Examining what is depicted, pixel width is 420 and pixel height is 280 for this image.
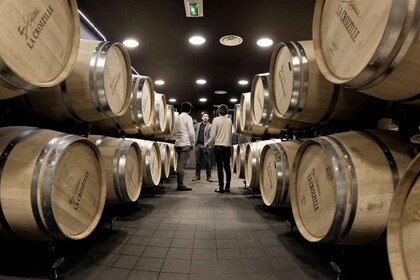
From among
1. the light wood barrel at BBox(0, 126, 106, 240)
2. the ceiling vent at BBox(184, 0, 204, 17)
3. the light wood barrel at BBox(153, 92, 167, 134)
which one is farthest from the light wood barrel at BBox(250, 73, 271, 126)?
the light wood barrel at BBox(0, 126, 106, 240)

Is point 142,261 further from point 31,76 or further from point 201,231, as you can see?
point 31,76

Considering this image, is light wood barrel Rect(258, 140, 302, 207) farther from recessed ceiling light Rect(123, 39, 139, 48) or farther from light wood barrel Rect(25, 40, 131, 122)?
recessed ceiling light Rect(123, 39, 139, 48)

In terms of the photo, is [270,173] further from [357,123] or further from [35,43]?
[35,43]

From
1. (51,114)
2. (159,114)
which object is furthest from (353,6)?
(159,114)

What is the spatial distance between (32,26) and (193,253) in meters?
2.03

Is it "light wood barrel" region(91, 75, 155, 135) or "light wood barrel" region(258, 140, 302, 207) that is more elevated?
"light wood barrel" region(91, 75, 155, 135)

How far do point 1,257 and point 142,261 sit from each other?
1.06m

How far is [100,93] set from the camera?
2084 mm

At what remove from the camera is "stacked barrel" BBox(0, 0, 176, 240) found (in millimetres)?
1272

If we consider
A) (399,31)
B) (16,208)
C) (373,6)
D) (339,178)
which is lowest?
(16,208)

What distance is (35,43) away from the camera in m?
Result: 1.37

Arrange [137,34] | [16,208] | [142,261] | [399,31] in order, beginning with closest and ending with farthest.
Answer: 1. [399,31]
2. [16,208]
3. [142,261]
4. [137,34]

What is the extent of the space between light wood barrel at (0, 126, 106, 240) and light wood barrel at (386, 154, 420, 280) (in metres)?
1.74

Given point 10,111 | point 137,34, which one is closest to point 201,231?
point 10,111
